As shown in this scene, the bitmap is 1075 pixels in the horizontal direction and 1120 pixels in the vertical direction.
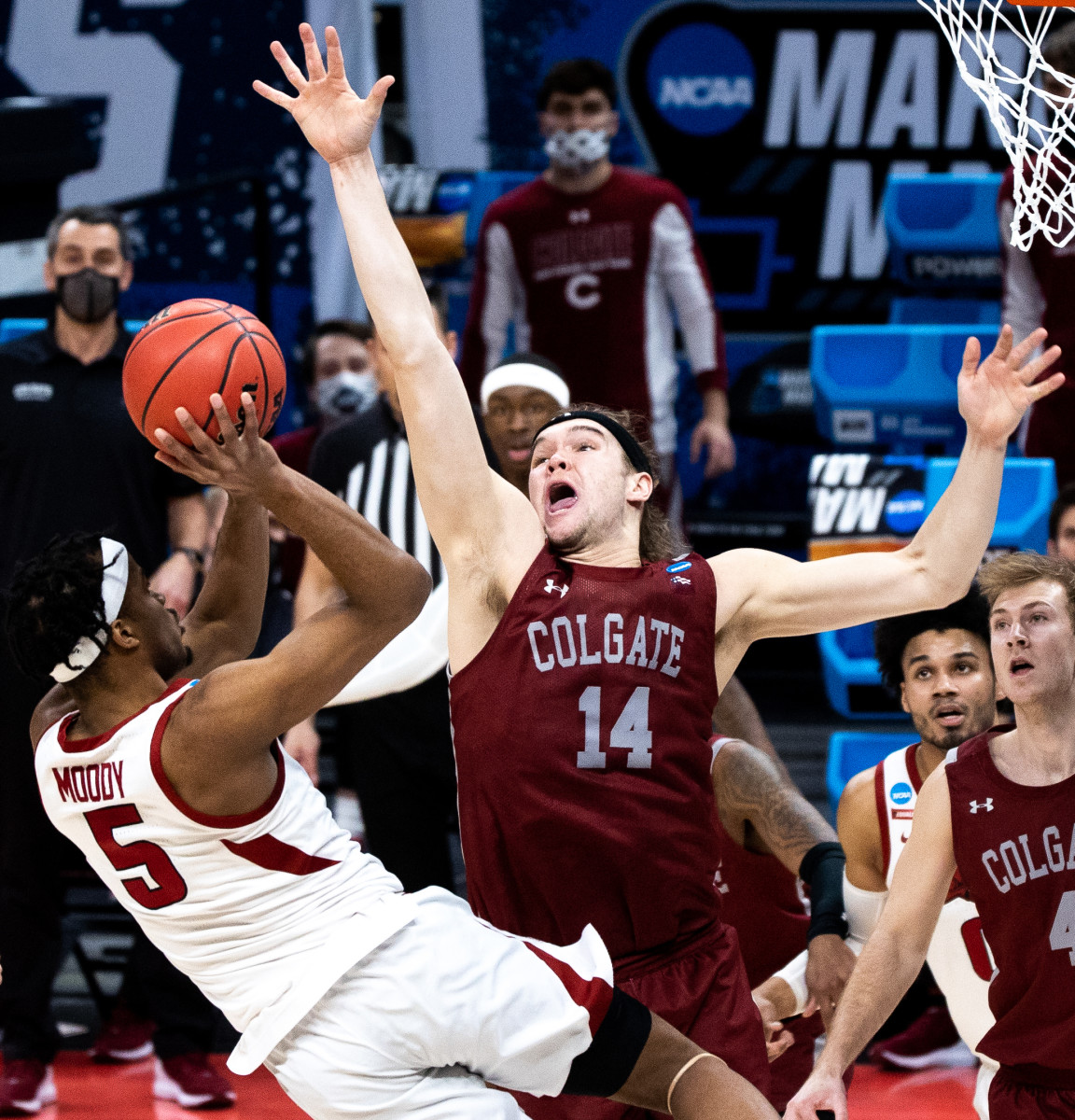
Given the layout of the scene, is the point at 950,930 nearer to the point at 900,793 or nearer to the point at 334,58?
the point at 900,793

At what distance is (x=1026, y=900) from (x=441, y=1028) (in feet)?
4.00

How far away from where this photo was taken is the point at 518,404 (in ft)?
17.9

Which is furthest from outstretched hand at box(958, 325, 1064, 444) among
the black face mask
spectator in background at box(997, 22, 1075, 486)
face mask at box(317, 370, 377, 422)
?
face mask at box(317, 370, 377, 422)

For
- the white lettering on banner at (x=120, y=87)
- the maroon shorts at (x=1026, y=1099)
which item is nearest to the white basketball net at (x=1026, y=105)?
the maroon shorts at (x=1026, y=1099)

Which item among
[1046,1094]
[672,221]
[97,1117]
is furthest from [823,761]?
[1046,1094]

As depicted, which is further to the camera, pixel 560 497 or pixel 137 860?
pixel 560 497

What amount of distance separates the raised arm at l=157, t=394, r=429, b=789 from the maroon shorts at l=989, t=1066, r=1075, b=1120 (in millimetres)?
1577

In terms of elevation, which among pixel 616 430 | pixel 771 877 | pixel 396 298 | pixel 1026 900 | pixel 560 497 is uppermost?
pixel 396 298

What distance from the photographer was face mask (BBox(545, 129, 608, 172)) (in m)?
7.16

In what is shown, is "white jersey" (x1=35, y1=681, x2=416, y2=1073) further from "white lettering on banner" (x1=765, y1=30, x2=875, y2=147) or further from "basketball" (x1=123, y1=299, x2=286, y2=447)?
"white lettering on banner" (x1=765, y1=30, x2=875, y2=147)

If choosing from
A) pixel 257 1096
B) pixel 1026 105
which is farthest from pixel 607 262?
pixel 257 1096

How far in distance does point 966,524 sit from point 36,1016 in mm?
3286

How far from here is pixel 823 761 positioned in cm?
780

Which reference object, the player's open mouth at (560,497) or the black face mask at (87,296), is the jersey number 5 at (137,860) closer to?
the player's open mouth at (560,497)
